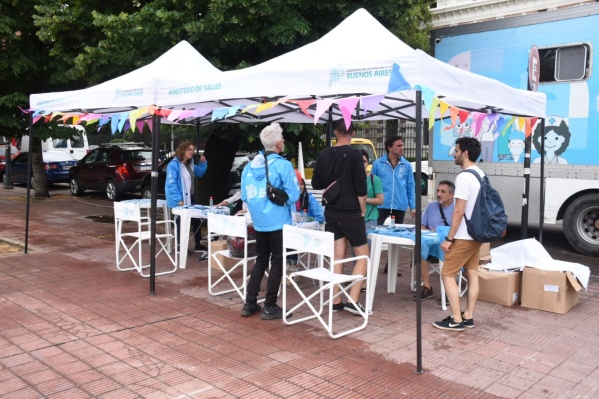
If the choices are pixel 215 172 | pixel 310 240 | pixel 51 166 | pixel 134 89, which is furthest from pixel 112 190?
pixel 310 240

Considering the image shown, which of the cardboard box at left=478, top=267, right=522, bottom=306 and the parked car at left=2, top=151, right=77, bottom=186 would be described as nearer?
the cardboard box at left=478, top=267, right=522, bottom=306

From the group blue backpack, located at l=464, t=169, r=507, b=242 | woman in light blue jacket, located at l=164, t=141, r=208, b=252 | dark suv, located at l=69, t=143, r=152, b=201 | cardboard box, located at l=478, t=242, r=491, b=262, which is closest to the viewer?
blue backpack, located at l=464, t=169, r=507, b=242

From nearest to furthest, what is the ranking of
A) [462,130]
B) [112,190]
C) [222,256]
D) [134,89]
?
[134,89]
[222,256]
[462,130]
[112,190]

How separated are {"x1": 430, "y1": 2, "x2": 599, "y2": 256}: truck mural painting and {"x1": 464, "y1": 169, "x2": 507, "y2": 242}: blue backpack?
3.27 metres

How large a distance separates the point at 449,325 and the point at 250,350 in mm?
1872

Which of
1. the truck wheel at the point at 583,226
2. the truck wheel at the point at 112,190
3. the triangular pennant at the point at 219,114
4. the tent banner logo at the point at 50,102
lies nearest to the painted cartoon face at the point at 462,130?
the truck wheel at the point at 583,226

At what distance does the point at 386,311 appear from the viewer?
19.5ft

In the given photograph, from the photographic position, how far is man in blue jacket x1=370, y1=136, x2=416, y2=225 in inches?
284

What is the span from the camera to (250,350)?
4.80 metres

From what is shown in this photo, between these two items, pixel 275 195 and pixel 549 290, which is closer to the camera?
pixel 275 195

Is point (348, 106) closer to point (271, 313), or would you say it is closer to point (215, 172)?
point (271, 313)

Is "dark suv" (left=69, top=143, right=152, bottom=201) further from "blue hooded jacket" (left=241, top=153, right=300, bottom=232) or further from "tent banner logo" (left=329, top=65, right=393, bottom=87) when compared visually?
"tent banner logo" (left=329, top=65, right=393, bottom=87)

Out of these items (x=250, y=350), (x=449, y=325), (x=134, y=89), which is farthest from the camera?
(x=134, y=89)

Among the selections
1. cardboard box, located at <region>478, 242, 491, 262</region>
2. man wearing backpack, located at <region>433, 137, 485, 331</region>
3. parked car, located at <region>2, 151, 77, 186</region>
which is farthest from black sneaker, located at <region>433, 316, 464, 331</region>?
parked car, located at <region>2, 151, 77, 186</region>
